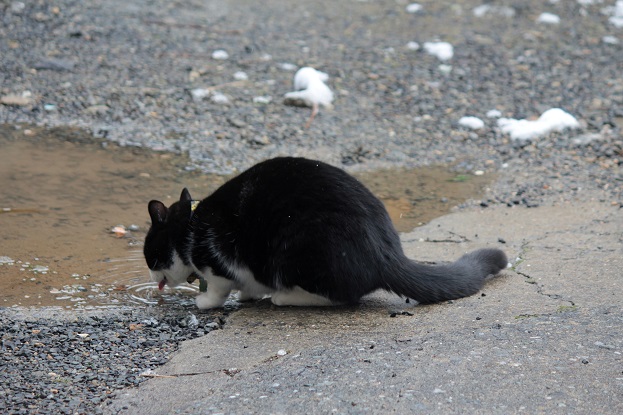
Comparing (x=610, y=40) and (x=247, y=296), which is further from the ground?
(x=610, y=40)

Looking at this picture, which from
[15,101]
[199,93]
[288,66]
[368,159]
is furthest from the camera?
[288,66]

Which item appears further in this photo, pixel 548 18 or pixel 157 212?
pixel 548 18

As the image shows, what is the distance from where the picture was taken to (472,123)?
A: 7.23 metres

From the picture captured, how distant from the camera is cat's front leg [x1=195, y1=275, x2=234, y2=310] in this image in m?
4.16

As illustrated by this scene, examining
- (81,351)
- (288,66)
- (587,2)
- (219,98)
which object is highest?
(587,2)

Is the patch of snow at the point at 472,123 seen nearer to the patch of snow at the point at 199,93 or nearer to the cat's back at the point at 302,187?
the patch of snow at the point at 199,93

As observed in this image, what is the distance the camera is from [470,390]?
294cm

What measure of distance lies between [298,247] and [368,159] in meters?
2.87

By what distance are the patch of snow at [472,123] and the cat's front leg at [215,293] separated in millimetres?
3743

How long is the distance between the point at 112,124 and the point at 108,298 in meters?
2.87

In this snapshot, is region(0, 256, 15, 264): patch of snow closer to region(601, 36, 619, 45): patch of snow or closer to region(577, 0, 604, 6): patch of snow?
region(601, 36, 619, 45): patch of snow

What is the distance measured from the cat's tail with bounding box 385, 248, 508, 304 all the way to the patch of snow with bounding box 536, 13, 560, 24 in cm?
619

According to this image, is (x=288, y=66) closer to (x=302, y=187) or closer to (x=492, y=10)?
(x=492, y=10)

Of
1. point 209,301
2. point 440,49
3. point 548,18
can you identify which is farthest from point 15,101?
point 548,18
